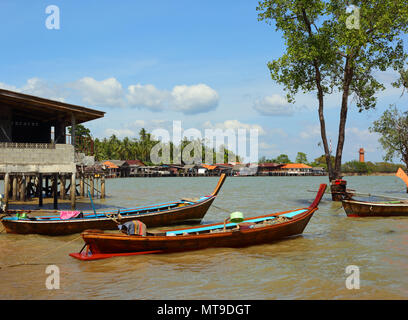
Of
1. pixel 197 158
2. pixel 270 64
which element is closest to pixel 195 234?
pixel 270 64

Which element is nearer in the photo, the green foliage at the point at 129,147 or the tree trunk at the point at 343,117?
the tree trunk at the point at 343,117

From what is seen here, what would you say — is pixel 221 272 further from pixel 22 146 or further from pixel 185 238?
pixel 22 146

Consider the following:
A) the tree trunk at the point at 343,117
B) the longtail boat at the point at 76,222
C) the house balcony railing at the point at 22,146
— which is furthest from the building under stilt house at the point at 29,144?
the tree trunk at the point at 343,117

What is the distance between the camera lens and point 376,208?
56.9ft

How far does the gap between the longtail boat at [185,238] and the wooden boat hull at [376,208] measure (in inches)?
244

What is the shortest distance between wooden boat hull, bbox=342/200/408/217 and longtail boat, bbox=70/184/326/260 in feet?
20.3

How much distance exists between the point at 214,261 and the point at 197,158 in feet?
310

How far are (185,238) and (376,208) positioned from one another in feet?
36.2

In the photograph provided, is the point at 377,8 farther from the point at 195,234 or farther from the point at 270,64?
the point at 195,234

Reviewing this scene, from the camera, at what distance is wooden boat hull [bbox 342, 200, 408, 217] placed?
17.3m

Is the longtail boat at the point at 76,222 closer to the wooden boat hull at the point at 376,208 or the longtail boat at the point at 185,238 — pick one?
the longtail boat at the point at 185,238

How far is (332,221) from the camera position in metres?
17.0

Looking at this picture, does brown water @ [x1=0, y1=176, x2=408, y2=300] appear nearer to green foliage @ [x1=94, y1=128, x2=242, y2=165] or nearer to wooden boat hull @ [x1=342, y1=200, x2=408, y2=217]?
wooden boat hull @ [x1=342, y1=200, x2=408, y2=217]

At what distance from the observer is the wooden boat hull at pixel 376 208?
1728cm
